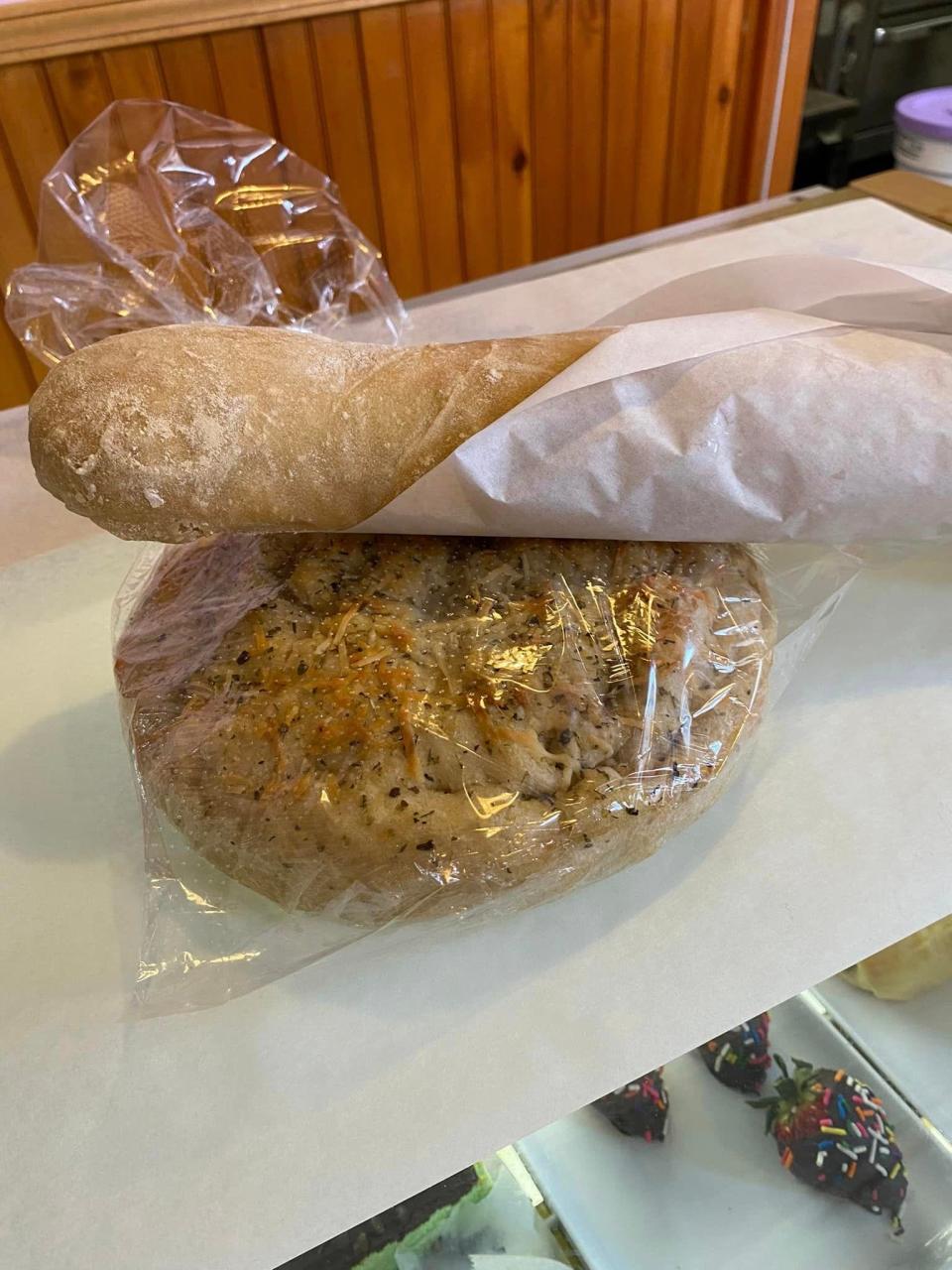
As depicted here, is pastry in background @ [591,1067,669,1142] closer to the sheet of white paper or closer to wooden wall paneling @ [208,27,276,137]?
the sheet of white paper

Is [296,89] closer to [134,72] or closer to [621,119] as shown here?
[134,72]

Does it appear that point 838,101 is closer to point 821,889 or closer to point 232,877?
point 821,889

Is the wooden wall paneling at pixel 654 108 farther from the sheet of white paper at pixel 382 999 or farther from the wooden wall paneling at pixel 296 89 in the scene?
the sheet of white paper at pixel 382 999

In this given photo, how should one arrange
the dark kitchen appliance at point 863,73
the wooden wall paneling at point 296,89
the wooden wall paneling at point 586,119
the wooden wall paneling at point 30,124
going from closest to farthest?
the wooden wall paneling at point 30,124, the wooden wall paneling at point 296,89, the wooden wall paneling at point 586,119, the dark kitchen appliance at point 863,73

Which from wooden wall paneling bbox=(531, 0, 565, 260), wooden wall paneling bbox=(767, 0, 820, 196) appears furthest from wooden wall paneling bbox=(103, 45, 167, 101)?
wooden wall paneling bbox=(767, 0, 820, 196)

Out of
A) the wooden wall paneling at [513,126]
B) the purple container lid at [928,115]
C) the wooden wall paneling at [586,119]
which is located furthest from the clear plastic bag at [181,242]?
the purple container lid at [928,115]

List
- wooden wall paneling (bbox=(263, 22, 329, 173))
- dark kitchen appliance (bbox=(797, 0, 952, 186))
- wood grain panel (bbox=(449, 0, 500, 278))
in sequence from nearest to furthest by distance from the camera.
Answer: wooden wall paneling (bbox=(263, 22, 329, 173)), wood grain panel (bbox=(449, 0, 500, 278)), dark kitchen appliance (bbox=(797, 0, 952, 186))
